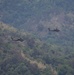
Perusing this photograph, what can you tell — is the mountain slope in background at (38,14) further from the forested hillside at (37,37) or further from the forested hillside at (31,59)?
the forested hillside at (31,59)

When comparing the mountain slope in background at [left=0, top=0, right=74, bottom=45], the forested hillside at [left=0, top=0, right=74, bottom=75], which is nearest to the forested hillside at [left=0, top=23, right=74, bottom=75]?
the forested hillside at [left=0, top=0, right=74, bottom=75]

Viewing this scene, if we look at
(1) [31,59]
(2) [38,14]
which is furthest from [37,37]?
(2) [38,14]

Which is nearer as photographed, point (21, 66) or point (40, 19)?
point (21, 66)

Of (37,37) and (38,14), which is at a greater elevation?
(37,37)

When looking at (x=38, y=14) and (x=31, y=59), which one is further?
(x=38, y=14)

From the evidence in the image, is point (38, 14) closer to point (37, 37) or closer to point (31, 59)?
point (37, 37)

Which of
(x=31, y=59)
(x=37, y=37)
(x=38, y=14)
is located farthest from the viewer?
(x=38, y=14)

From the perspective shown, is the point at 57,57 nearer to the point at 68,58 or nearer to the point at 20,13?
the point at 68,58

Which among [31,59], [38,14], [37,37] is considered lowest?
[38,14]

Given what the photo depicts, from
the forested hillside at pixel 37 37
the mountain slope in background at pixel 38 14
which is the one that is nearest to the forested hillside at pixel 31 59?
the forested hillside at pixel 37 37

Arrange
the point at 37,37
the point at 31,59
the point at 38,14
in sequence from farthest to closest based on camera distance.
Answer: the point at 38,14 → the point at 37,37 → the point at 31,59

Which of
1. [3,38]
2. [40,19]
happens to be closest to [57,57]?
[3,38]
